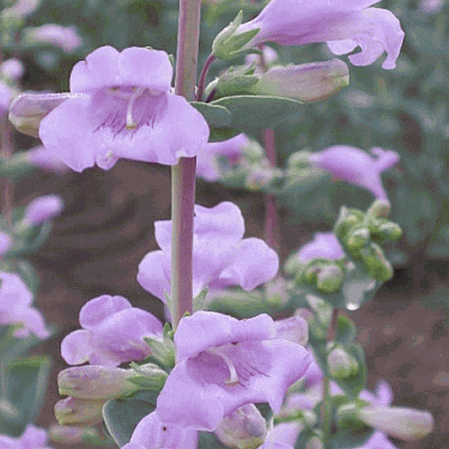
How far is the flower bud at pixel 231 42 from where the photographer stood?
0.59m

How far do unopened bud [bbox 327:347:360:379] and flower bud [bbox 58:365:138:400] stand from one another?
377 mm

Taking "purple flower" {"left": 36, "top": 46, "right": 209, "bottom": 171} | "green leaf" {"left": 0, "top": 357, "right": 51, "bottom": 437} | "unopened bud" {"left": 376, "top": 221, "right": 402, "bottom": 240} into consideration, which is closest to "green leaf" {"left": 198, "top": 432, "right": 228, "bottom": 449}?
"purple flower" {"left": 36, "top": 46, "right": 209, "bottom": 171}

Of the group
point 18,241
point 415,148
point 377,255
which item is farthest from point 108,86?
point 415,148

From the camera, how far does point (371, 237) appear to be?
92 centimetres

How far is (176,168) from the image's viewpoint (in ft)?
1.90

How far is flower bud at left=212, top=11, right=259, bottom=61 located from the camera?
1.93 feet

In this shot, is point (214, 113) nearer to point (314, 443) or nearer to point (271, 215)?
point (314, 443)

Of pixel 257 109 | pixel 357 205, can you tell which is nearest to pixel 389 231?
pixel 257 109

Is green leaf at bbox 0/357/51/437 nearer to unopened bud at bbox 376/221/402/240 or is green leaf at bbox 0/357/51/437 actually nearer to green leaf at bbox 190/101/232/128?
unopened bud at bbox 376/221/402/240

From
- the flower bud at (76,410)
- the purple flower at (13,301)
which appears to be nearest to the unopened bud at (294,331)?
the flower bud at (76,410)

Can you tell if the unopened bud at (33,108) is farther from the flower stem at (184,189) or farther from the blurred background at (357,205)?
the blurred background at (357,205)

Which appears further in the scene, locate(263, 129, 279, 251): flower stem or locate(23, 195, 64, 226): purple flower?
locate(23, 195, 64, 226): purple flower

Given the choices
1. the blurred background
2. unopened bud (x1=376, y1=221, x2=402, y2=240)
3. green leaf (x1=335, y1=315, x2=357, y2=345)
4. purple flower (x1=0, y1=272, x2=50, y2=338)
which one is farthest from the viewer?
the blurred background

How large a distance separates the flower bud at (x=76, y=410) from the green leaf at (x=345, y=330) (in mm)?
472
